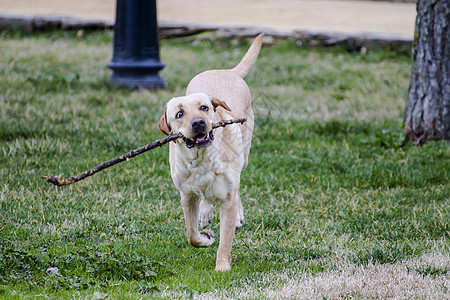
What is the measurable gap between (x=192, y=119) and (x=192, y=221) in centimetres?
86

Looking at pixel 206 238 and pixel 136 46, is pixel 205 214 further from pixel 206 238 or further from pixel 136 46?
pixel 136 46

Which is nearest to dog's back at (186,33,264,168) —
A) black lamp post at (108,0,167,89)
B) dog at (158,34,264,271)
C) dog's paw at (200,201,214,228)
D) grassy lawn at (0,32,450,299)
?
dog at (158,34,264,271)

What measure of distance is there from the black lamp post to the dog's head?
5.54m

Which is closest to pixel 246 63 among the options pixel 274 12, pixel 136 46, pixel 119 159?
pixel 119 159

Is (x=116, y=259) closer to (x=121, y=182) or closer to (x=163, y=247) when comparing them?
Answer: (x=163, y=247)

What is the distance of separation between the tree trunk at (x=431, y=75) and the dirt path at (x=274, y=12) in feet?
23.7

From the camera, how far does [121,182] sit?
19.1ft

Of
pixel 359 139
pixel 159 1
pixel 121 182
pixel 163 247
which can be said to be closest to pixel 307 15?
pixel 159 1

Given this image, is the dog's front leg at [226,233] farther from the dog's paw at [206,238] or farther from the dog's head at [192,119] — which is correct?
the dog's head at [192,119]

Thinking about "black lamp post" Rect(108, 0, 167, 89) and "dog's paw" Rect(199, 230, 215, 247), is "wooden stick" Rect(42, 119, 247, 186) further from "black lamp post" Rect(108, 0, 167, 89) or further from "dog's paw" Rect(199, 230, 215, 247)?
"black lamp post" Rect(108, 0, 167, 89)

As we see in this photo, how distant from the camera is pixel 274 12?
17.9 meters

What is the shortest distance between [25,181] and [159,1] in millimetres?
17487

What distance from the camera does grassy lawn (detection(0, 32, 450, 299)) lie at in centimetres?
380

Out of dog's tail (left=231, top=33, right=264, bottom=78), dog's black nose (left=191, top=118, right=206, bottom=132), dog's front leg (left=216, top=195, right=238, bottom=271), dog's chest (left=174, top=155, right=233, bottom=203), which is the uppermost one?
dog's tail (left=231, top=33, right=264, bottom=78)
